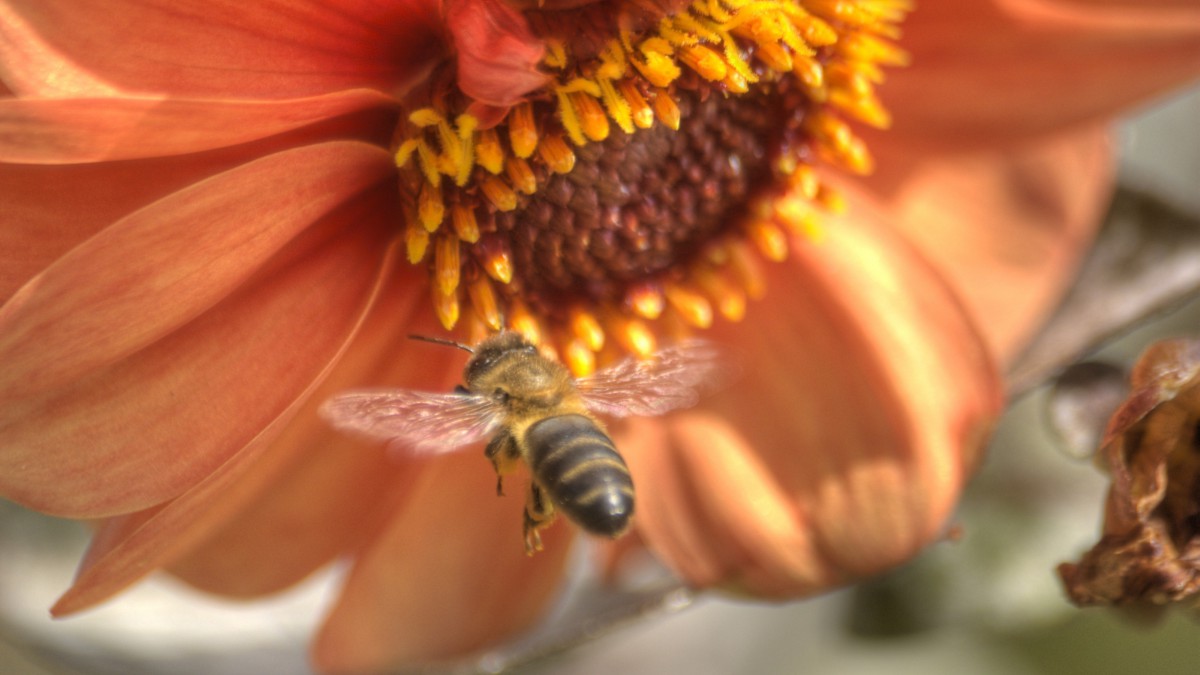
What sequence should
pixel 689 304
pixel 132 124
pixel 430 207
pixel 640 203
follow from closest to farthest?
1. pixel 132 124
2. pixel 430 207
3. pixel 640 203
4. pixel 689 304

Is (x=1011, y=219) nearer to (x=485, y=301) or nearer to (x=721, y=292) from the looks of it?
(x=721, y=292)

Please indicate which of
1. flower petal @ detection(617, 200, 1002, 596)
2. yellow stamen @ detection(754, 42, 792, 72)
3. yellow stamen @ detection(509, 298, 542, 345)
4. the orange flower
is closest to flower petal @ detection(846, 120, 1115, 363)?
the orange flower

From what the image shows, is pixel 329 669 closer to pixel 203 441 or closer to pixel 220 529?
pixel 220 529

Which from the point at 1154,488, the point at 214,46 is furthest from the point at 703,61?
the point at 1154,488

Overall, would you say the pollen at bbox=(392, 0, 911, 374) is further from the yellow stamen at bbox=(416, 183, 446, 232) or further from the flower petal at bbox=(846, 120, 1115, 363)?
the flower petal at bbox=(846, 120, 1115, 363)

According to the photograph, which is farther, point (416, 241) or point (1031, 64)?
point (1031, 64)

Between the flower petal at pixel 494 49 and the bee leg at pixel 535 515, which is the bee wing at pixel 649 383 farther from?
the flower petal at pixel 494 49

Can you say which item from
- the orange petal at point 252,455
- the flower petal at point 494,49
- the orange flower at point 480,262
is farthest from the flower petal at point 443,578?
the flower petal at point 494,49
